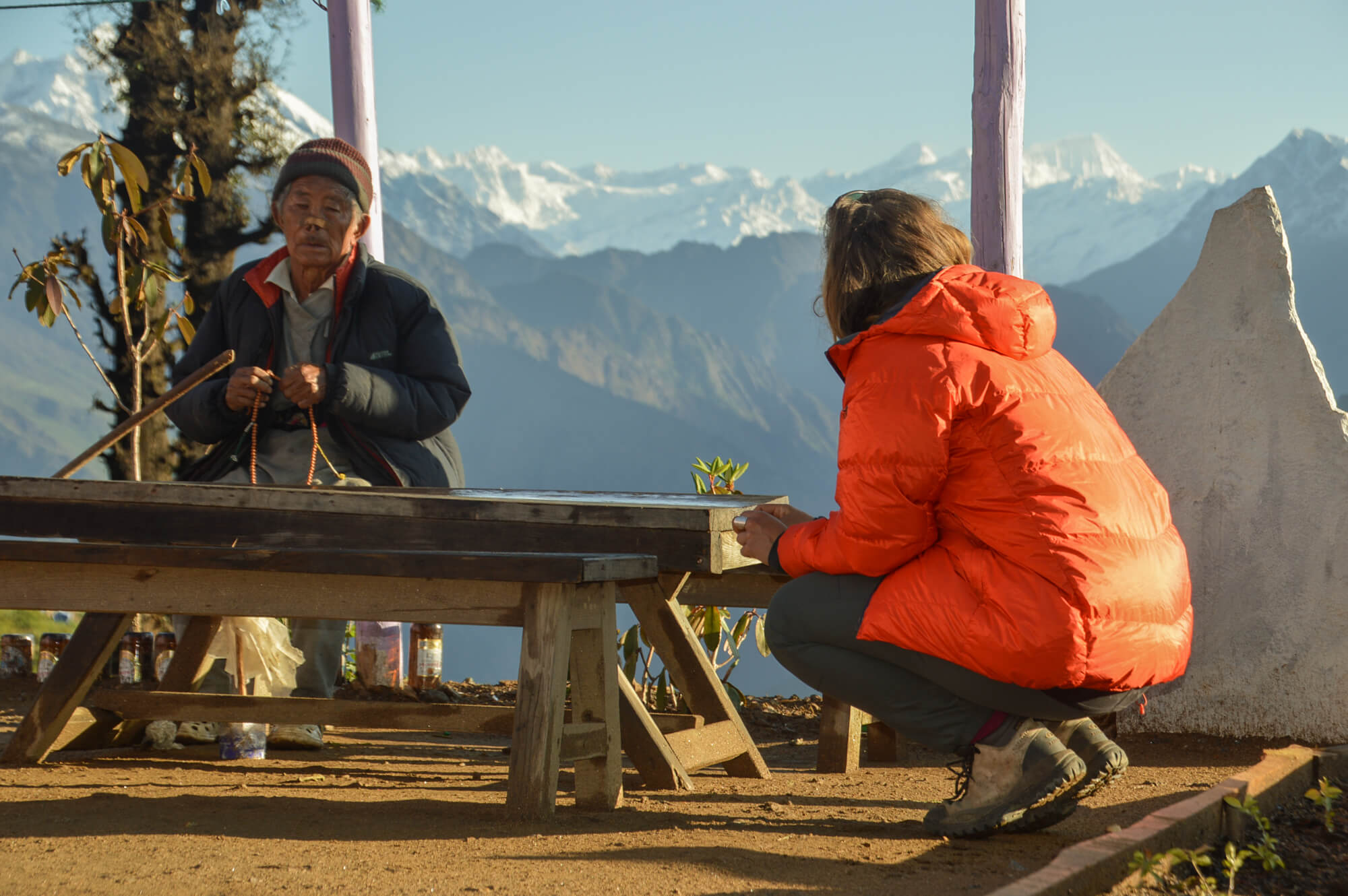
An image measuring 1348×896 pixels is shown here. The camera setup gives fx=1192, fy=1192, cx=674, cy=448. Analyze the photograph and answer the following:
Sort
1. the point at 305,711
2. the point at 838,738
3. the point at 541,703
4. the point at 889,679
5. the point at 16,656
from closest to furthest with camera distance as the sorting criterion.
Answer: the point at 889,679 < the point at 541,703 < the point at 305,711 < the point at 838,738 < the point at 16,656

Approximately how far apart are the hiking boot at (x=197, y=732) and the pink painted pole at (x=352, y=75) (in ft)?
8.94

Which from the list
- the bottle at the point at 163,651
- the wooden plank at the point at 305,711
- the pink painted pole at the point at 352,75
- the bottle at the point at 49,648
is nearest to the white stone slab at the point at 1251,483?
the wooden plank at the point at 305,711

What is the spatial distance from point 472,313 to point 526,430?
1241 inches

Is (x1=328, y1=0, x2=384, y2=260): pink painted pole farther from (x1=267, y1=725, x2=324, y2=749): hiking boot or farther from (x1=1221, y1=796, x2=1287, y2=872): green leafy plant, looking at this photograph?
(x1=1221, y1=796, x2=1287, y2=872): green leafy plant

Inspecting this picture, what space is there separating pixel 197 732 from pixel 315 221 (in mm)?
1628

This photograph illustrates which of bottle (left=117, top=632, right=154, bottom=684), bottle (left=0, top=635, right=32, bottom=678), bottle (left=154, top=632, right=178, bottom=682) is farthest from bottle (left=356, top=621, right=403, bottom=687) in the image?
bottle (left=0, top=635, right=32, bottom=678)

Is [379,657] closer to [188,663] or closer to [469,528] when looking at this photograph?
[188,663]

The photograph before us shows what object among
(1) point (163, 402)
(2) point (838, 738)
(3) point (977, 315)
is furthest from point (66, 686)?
(3) point (977, 315)

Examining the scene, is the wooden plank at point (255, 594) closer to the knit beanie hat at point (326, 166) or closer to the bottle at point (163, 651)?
the knit beanie hat at point (326, 166)

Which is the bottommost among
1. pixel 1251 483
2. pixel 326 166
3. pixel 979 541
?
pixel 979 541

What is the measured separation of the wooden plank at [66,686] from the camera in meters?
3.14

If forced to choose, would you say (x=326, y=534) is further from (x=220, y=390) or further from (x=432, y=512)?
(x=220, y=390)

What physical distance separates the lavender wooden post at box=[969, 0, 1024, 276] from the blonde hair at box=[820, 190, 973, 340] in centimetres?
248

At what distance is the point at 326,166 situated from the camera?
3912 millimetres
